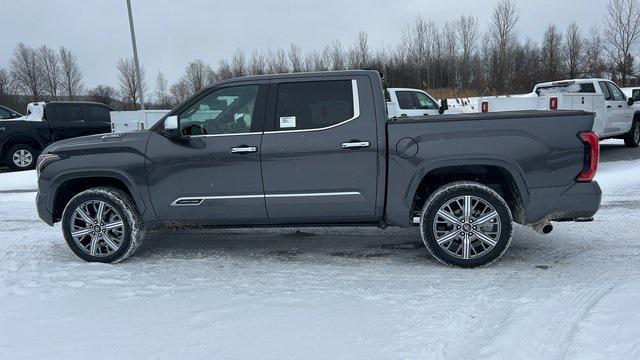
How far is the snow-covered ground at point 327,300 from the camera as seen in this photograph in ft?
11.0

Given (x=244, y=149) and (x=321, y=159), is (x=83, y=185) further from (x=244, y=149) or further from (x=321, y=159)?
(x=321, y=159)

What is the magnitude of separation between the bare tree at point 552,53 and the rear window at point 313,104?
5237cm

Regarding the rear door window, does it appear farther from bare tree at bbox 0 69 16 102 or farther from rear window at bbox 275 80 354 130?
bare tree at bbox 0 69 16 102

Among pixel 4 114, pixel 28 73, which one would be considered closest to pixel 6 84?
pixel 28 73

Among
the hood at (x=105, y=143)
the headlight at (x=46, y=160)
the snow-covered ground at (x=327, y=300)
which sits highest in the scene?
the hood at (x=105, y=143)

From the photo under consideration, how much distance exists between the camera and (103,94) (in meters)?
61.7

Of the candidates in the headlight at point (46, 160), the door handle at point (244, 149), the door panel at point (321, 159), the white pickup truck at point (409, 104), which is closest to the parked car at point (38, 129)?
the white pickup truck at point (409, 104)

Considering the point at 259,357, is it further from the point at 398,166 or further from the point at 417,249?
the point at 417,249

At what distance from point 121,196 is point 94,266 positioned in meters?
0.73

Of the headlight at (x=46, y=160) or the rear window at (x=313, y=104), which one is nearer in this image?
the rear window at (x=313, y=104)

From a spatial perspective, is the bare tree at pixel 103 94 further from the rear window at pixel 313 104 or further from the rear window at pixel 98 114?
the rear window at pixel 313 104

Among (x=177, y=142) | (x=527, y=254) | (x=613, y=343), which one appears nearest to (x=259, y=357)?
(x=613, y=343)

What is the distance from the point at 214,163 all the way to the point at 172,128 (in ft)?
1.69

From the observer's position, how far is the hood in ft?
17.0
